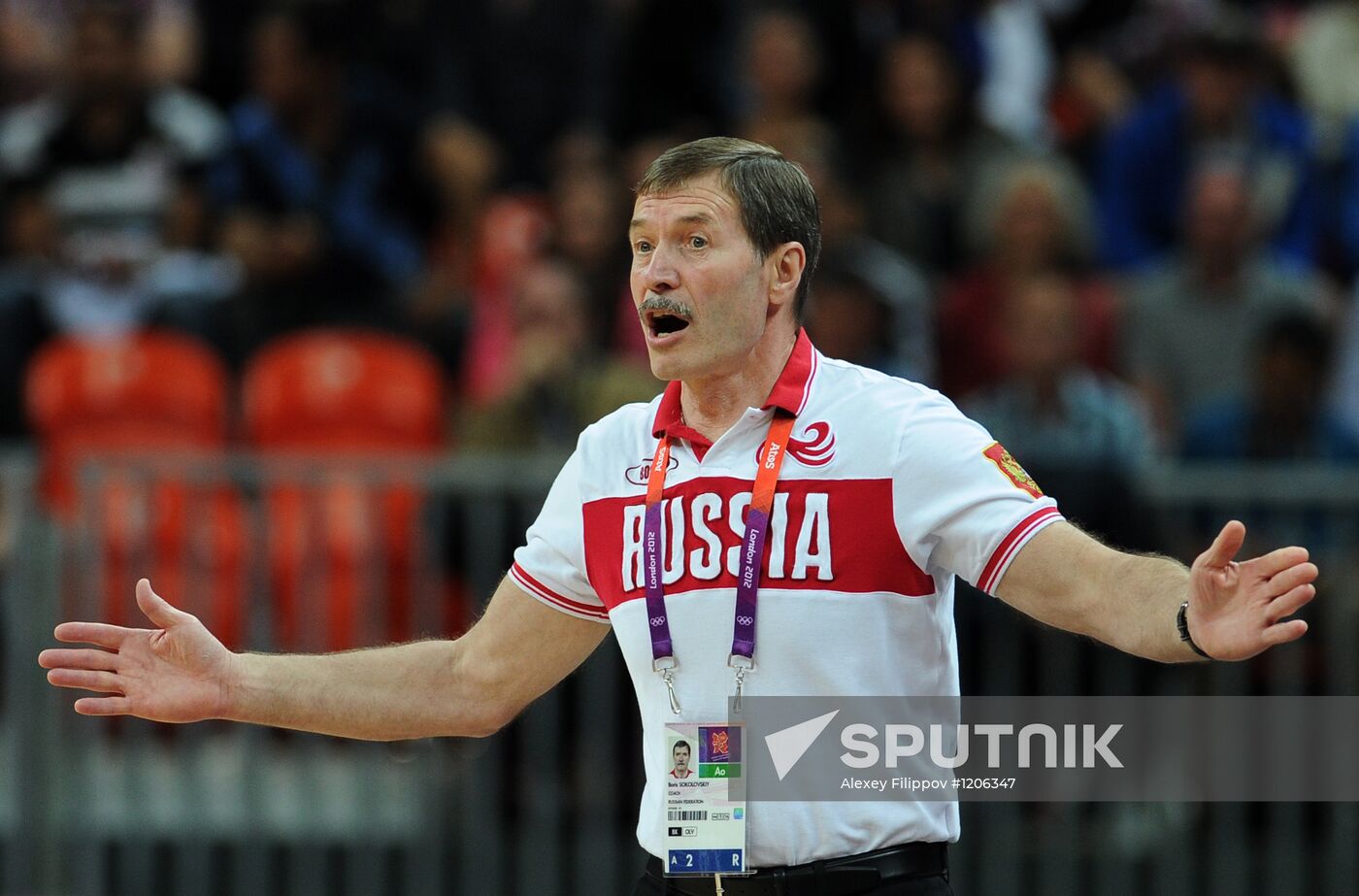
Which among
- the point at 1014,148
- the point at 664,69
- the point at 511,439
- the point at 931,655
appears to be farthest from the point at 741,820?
the point at 664,69

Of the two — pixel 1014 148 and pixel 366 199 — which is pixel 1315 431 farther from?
pixel 366 199

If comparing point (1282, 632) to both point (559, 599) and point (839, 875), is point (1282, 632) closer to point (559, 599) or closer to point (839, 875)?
point (839, 875)

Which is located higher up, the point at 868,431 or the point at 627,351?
the point at 627,351

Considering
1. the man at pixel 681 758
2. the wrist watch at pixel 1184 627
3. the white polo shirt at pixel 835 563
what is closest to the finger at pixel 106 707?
the white polo shirt at pixel 835 563

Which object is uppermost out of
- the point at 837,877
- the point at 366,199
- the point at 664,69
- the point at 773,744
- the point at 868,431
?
the point at 664,69

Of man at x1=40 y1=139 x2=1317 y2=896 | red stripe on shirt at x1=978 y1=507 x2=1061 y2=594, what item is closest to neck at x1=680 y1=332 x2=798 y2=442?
man at x1=40 y1=139 x2=1317 y2=896

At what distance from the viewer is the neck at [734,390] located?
4586 mm

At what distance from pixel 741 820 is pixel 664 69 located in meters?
7.88

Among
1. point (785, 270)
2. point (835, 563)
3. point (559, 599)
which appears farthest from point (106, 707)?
point (785, 270)

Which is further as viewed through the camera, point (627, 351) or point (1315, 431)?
point (627, 351)

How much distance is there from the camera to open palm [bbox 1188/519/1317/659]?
372 cm

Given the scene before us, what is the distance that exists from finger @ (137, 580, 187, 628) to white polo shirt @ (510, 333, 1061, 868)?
1003 mm

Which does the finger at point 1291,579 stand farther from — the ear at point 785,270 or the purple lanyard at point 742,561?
the ear at point 785,270

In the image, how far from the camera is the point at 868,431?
4402mm
